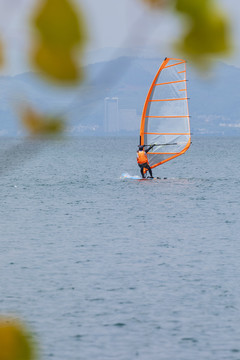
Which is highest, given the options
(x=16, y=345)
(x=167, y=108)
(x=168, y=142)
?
(x=16, y=345)

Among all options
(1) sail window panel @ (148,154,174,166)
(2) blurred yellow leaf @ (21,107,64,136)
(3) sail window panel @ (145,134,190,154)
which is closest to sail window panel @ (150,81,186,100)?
(3) sail window panel @ (145,134,190,154)

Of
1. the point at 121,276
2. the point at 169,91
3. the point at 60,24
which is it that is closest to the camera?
the point at 60,24

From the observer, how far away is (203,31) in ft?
2.58

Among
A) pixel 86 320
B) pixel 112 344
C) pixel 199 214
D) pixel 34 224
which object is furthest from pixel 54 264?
pixel 199 214

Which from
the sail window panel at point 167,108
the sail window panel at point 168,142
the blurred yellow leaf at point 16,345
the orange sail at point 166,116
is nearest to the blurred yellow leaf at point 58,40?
the blurred yellow leaf at point 16,345

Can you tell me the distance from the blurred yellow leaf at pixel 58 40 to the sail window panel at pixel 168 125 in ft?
137

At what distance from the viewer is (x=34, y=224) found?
31.3m

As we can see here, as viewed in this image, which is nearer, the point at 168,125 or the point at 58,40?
the point at 58,40

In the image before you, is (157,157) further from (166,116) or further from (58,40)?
(58,40)

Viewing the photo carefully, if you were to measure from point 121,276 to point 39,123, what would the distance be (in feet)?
57.3

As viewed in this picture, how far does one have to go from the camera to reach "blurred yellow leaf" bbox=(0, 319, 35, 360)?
79 centimetres

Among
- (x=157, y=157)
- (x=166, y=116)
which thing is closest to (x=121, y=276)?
(x=157, y=157)

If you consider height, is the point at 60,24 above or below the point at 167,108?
above

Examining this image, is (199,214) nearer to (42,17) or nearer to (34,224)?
(34,224)
